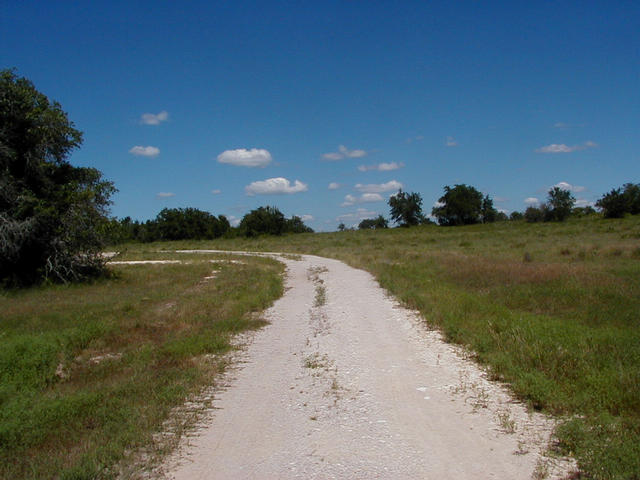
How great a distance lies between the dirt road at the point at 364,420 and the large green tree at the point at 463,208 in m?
93.0

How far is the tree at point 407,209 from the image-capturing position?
111 metres

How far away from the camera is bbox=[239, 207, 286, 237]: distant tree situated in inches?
3981

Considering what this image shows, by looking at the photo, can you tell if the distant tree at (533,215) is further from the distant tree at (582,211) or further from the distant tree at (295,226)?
the distant tree at (295,226)

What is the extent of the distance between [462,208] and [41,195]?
8677 centimetres

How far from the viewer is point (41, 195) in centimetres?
2275

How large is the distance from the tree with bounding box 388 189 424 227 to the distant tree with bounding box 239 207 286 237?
2678 cm

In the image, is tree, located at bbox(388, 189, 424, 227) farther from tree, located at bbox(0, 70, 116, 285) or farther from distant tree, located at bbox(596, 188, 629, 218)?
tree, located at bbox(0, 70, 116, 285)

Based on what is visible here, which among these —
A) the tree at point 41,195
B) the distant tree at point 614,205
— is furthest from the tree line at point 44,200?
the distant tree at point 614,205

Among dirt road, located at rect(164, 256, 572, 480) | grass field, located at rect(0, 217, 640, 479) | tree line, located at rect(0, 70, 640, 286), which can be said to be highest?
tree line, located at rect(0, 70, 640, 286)

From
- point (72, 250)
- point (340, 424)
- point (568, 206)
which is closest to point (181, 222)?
point (568, 206)

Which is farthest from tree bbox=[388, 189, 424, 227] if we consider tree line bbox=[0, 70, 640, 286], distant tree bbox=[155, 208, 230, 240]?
tree line bbox=[0, 70, 640, 286]

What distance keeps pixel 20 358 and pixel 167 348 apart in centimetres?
256

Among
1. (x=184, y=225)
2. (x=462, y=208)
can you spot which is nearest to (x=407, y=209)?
(x=462, y=208)

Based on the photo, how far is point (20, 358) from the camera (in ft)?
29.3
